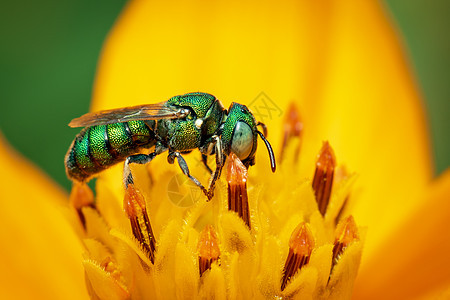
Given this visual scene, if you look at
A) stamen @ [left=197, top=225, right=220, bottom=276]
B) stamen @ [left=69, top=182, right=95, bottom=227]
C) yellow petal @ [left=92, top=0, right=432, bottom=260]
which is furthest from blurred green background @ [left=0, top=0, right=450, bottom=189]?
stamen @ [left=197, top=225, right=220, bottom=276]

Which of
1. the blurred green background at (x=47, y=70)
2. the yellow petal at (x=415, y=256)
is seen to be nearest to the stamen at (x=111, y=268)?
the yellow petal at (x=415, y=256)

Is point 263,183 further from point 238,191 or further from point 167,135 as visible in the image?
point 167,135

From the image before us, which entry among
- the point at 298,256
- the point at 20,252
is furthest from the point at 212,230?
the point at 20,252

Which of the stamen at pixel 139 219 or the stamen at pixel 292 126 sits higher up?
the stamen at pixel 292 126

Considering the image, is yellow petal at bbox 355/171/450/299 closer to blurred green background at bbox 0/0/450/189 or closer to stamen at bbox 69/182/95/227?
stamen at bbox 69/182/95/227

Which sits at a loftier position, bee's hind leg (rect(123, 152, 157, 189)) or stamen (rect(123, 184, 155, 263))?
bee's hind leg (rect(123, 152, 157, 189))

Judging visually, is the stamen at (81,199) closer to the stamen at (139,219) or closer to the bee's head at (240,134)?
the stamen at (139,219)
